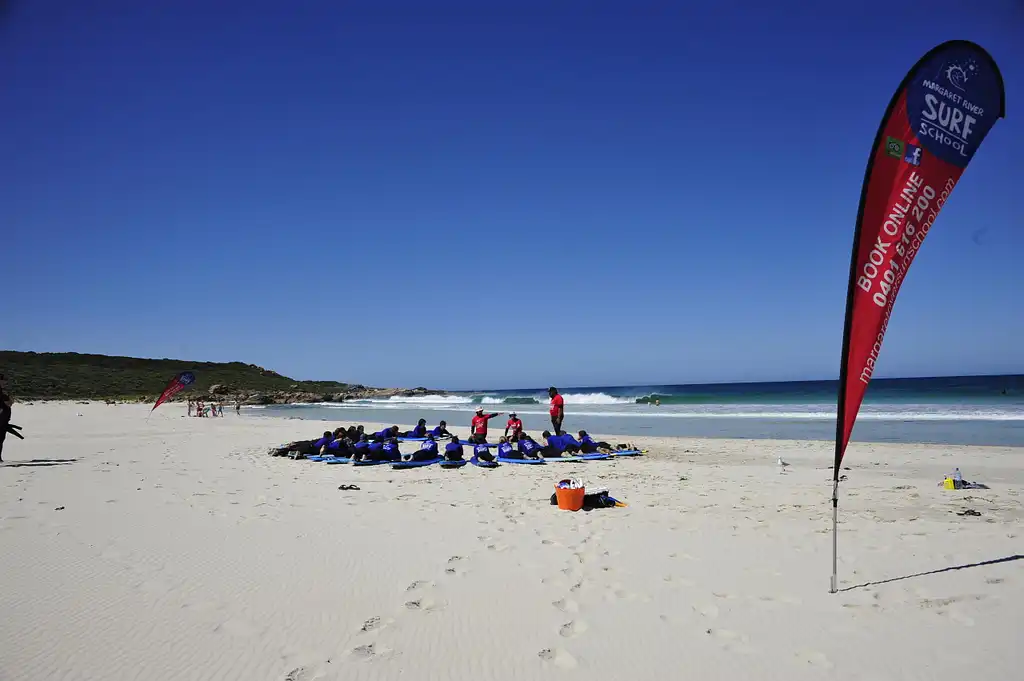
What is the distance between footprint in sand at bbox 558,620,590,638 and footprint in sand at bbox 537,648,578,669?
23 cm

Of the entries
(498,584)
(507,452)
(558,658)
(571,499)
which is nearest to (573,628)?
(558,658)

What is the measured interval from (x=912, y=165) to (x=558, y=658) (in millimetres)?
4300

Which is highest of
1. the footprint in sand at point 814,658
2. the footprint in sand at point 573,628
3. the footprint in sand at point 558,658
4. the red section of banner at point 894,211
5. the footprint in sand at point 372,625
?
the red section of banner at point 894,211

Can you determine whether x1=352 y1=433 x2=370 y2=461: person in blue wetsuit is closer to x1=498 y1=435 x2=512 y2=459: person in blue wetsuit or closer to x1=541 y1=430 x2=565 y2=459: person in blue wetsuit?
x1=498 y1=435 x2=512 y2=459: person in blue wetsuit

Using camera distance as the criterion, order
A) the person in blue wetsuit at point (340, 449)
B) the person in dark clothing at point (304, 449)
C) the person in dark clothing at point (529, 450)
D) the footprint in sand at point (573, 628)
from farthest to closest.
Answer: the person in dark clothing at point (304, 449)
the person in dark clothing at point (529, 450)
the person in blue wetsuit at point (340, 449)
the footprint in sand at point (573, 628)

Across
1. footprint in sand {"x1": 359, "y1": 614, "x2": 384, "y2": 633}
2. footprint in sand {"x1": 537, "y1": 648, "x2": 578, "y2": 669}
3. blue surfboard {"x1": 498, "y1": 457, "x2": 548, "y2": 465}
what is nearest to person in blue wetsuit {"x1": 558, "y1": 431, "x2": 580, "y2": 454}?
blue surfboard {"x1": 498, "y1": 457, "x2": 548, "y2": 465}

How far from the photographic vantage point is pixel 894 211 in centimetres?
401

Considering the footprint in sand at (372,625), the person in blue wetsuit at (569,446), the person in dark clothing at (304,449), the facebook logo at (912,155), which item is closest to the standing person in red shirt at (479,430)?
the person in blue wetsuit at (569,446)

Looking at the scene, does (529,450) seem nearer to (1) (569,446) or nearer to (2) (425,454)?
(1) (569,446)

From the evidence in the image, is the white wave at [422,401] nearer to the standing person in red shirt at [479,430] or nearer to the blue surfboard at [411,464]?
the standing person in red shirt at [479,430]

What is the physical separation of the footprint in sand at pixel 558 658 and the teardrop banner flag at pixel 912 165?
267 cm

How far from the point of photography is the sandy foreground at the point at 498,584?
348 cm

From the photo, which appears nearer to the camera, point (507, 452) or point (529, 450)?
point (507, 452)

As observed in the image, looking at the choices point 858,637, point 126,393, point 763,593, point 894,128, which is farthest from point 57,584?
point 126,393
